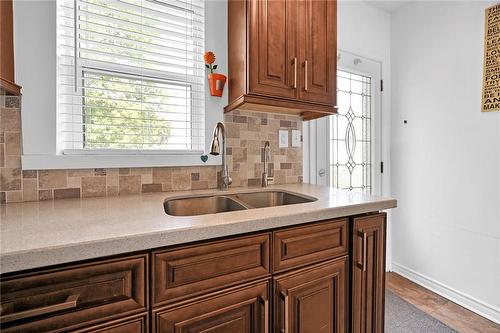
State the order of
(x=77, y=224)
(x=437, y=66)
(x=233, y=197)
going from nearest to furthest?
(x=77, y=224), (x=233, y=197), (x=437, y=66)

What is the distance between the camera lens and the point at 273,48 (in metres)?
1.37

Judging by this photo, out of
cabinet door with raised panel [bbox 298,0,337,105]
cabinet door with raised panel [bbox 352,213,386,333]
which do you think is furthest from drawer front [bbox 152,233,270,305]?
cabinet door with raised panel [bbox 298,0,337,105]

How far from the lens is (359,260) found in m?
1.09

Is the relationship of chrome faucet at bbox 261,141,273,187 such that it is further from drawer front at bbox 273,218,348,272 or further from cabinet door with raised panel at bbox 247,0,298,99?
drawer front at bbox 273,218,348,272

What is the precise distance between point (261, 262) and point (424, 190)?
6.95 ft

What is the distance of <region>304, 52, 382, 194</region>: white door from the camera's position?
81.2 inches

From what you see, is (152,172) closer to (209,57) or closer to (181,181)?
(181,181)

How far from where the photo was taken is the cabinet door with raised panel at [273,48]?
1321 mm

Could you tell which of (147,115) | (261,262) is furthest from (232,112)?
(261,262)

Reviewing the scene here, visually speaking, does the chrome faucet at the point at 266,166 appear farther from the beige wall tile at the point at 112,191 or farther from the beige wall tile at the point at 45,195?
the beige wall tile at the point at 45,195

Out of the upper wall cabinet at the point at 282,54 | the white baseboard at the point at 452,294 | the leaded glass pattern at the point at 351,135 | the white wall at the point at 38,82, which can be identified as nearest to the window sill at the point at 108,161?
the white wall at the point at 38,82

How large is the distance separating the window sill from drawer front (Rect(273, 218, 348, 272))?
785 millimetres

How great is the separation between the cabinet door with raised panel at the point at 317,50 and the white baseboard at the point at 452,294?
6.20 feet

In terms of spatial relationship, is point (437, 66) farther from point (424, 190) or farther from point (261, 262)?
point (261, 262)
